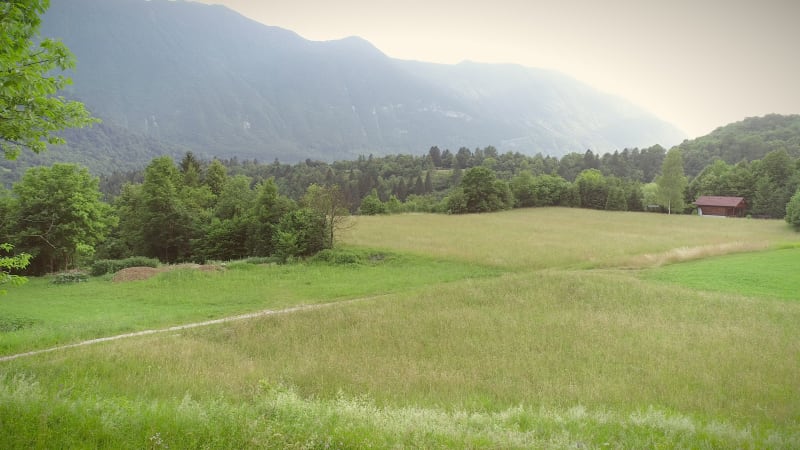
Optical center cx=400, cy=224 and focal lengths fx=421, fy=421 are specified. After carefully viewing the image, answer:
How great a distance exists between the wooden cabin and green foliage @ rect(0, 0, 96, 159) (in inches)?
4038

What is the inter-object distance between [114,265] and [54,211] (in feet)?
38.9

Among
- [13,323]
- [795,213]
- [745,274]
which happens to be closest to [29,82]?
[13,323]

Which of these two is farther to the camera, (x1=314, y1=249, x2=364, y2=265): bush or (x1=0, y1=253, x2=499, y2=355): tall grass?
Answer: (x1=314, y1=249, x2=364, y2=265): bush

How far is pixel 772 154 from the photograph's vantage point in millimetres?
85938

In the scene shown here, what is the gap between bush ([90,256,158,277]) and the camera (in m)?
36.1

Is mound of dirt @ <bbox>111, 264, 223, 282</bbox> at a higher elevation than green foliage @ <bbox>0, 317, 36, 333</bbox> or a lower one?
lower

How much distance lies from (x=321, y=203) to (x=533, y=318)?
27.7 metres

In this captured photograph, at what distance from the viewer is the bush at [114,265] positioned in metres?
36.1

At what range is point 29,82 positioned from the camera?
24.1 feet

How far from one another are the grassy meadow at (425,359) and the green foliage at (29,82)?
15.9ft

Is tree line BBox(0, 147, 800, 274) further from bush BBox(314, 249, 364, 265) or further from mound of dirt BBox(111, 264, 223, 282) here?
mound of dirt BBox(111, 264, 223, 282)

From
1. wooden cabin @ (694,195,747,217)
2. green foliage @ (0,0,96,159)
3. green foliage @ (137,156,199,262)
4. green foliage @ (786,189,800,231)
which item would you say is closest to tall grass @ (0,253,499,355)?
green foliage @ (0,0,96,159)

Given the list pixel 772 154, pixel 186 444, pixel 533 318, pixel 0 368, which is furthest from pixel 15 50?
pixel 772 154

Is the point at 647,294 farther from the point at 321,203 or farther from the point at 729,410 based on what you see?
the point at 321,203
